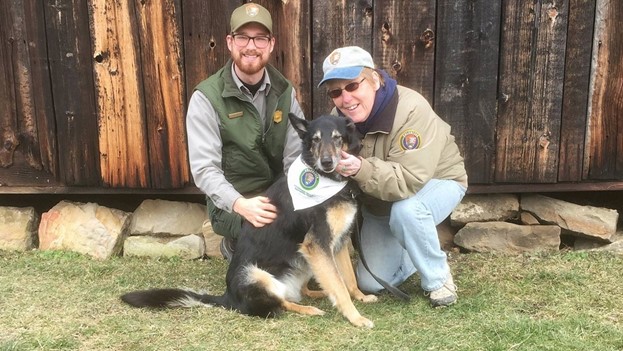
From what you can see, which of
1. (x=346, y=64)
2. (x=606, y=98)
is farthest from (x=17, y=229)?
(x=606, y=98)

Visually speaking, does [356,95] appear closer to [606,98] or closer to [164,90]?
[164,90]

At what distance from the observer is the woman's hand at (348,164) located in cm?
338

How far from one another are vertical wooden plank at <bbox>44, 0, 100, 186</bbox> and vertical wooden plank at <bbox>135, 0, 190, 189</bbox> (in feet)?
1.55

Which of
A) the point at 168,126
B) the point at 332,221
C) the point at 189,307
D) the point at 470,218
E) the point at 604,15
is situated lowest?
the point at 189,307

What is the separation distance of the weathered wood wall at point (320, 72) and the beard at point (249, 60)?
0.77 meters

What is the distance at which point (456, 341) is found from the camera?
10.4 feet

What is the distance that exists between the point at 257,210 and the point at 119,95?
1.88 metres

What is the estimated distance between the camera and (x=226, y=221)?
13.8ft

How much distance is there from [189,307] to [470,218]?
254 centimetres

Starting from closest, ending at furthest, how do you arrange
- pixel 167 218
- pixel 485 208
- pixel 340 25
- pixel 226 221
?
1. pixel 226 221
2. pixel 340 25
3. pixel 485 208
4. pixel 167 218

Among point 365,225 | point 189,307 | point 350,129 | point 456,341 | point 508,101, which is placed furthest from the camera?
point 508,101

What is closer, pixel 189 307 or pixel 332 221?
pixel 332 221

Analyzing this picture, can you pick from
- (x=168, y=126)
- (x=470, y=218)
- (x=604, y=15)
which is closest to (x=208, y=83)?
Result: (x=168, y=126)

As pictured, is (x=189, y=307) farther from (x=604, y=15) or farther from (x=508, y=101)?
(x=604, y=15)
